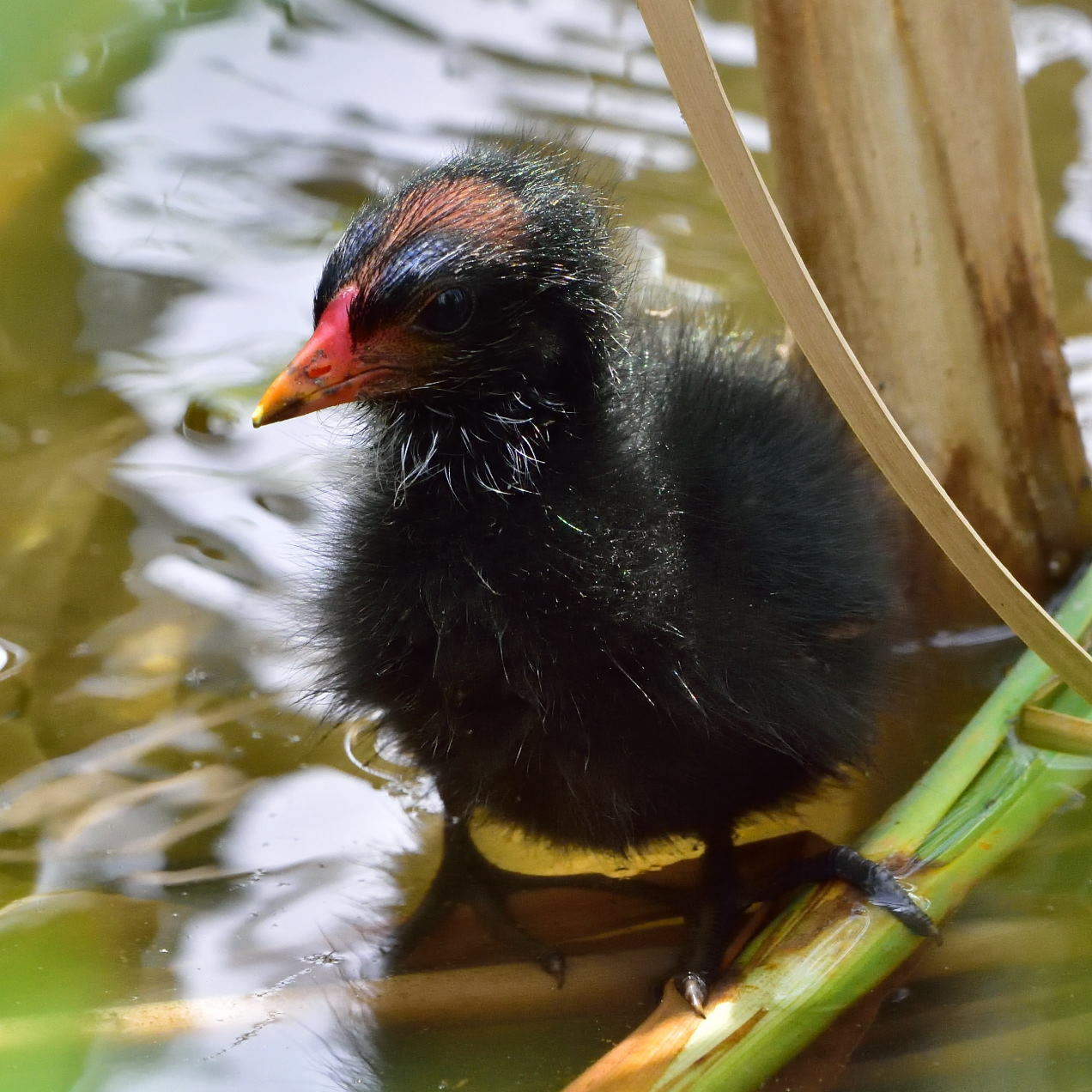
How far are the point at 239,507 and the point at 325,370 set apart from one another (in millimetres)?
892

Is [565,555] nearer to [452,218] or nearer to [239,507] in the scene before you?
[452,218]

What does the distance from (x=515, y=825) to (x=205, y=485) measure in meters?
0.96

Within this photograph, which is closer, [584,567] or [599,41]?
Result: [584,567]

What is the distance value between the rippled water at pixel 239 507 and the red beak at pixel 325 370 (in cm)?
30

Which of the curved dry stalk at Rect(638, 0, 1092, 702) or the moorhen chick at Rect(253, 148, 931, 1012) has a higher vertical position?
the curved dry stalk at Rect(638, 0, 1092, 702)

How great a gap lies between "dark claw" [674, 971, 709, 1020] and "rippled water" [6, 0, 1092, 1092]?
3.4 inches

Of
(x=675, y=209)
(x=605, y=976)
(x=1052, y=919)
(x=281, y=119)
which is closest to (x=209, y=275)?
(x=281, y=119)

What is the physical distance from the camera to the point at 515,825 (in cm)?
180

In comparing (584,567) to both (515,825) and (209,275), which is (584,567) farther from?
(209,275)

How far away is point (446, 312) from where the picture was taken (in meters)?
1.59

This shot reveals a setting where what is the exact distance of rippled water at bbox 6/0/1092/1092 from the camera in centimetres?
161

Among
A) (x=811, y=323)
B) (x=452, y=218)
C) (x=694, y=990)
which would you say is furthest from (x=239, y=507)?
(x=811, y=323)

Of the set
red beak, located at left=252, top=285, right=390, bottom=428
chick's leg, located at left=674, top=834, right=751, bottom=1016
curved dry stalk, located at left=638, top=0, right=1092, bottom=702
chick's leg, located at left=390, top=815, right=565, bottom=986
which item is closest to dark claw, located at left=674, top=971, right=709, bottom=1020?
chick's leg, located at left=674, top=834, right=751, bottom=1016

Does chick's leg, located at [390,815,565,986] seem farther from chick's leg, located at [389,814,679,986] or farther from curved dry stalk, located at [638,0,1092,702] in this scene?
curved dry stalk, located at [638,0,1092,702]
